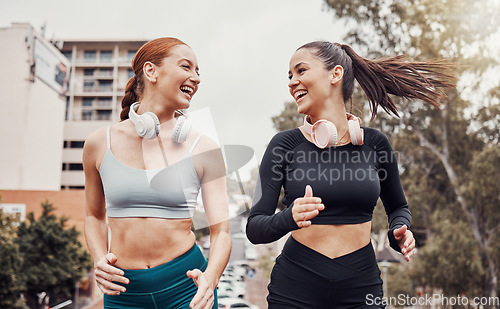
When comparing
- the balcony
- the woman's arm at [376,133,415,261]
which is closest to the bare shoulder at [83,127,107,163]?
the woman's arm at [376,133,415,261]

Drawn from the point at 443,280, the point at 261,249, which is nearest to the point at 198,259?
the point at 443,280

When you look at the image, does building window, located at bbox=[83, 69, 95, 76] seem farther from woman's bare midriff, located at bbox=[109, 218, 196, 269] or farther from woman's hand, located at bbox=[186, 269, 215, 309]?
woman's hand, located at bbox=[186, 269, 215, 309]

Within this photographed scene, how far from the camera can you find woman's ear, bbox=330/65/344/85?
2.72 meters

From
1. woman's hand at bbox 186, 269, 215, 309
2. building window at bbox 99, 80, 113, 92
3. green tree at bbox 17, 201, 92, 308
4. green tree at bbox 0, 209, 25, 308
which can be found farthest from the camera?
building window at bbox 99, 80, 113, 92

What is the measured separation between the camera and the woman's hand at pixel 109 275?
230 cm

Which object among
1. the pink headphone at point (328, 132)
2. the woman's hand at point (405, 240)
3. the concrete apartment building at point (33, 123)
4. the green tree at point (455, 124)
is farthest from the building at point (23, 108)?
the woman's hand at point (405, 240)

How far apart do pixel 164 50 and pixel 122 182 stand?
79 cm

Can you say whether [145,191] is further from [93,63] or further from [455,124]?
[93,63]

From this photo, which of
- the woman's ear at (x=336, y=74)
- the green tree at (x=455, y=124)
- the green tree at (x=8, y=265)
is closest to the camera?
the woman's ear at (x=336, y=74)

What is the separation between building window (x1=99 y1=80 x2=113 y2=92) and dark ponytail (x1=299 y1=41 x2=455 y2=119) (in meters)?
61.5

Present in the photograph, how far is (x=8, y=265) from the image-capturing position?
58.3 ft

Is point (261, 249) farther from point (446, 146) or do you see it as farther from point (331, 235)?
point (331, 235)

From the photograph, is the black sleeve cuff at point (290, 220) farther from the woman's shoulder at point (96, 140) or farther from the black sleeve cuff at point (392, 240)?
the woman's shoulder at point (96, 140)

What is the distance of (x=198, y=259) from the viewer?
254 centimetres
